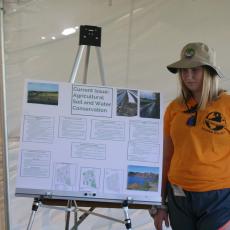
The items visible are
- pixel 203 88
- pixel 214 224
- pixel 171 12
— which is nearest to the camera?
pixel 214 224

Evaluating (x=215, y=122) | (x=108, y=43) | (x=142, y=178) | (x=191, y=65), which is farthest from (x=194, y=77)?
(x=108, y=43)

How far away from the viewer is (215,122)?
145 cm

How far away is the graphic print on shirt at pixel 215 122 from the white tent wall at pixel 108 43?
1.04 metres

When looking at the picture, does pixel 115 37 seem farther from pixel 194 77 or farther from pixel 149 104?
pixel 194 77

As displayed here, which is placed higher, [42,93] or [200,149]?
[42,93]

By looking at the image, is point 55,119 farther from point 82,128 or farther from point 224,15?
point 224,15

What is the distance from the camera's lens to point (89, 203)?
5.71 ft

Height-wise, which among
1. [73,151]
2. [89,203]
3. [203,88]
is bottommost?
[89,203]

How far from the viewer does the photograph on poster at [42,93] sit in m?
1.66

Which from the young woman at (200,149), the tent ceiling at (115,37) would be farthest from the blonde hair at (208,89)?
the tent ceiling at (115,37)

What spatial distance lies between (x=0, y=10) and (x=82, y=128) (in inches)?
42.3

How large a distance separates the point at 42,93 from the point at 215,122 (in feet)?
2.43

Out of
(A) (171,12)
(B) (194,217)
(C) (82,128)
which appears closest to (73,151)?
(C) (82,128)

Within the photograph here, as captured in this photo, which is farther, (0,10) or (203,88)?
(0,10)
